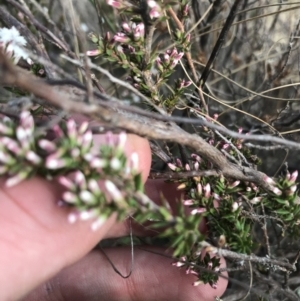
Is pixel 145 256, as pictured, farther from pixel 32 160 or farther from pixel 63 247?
pixel 32 160

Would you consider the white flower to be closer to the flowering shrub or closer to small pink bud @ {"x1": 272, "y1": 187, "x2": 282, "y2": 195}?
the flowering shrub

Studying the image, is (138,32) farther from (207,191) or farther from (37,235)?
(37,235)

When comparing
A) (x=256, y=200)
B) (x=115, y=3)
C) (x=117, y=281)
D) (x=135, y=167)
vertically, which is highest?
(x=115, y=3)

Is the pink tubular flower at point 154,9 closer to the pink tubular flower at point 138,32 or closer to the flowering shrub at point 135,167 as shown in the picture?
the flowering shrub at point 135,167

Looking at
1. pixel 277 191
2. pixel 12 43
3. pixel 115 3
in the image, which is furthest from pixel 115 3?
pixel 277 191

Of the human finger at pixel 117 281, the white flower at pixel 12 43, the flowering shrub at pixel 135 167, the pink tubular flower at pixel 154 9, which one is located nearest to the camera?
the flowering shrub at pixel 135 167

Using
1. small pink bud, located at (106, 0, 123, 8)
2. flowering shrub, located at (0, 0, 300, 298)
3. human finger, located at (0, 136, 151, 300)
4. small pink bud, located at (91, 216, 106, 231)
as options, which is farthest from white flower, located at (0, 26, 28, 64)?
small pink bud, located at (91, 216, 106, 231)

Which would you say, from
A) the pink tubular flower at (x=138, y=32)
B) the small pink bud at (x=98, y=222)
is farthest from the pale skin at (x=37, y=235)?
Result: the pink tubular flower at (x=138, y=32)

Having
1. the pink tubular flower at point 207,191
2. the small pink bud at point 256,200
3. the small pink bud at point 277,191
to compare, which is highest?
the pink tubular flower at point 207,191
